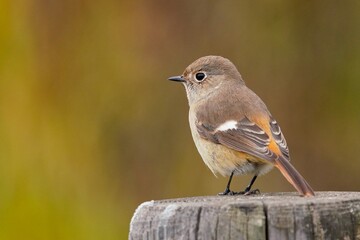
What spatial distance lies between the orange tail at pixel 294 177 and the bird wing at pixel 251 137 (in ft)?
0.24

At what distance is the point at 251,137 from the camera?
275 inches

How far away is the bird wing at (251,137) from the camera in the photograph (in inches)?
269

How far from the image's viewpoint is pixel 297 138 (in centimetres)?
1016

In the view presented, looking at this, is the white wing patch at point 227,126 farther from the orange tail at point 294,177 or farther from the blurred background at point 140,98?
the blurred background at point 140,98

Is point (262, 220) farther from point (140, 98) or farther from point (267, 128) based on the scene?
point (140, 98)

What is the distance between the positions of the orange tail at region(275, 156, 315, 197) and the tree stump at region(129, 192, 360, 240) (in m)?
0.69

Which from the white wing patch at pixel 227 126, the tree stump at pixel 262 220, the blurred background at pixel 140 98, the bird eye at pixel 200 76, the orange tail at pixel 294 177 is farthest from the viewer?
the blurred background at pixel 140 98

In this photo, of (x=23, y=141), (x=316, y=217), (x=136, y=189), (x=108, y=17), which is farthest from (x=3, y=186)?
(x=316, y=217)

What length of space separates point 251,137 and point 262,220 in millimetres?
2409

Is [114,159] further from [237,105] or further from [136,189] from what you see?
[237,105]

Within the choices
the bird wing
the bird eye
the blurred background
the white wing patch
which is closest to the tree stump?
the bird wing

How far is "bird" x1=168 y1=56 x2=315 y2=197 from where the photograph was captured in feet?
22.6

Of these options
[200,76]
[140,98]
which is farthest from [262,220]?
[140,98]

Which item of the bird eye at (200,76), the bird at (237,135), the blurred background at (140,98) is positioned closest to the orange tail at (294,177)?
the bird at (237,135)
